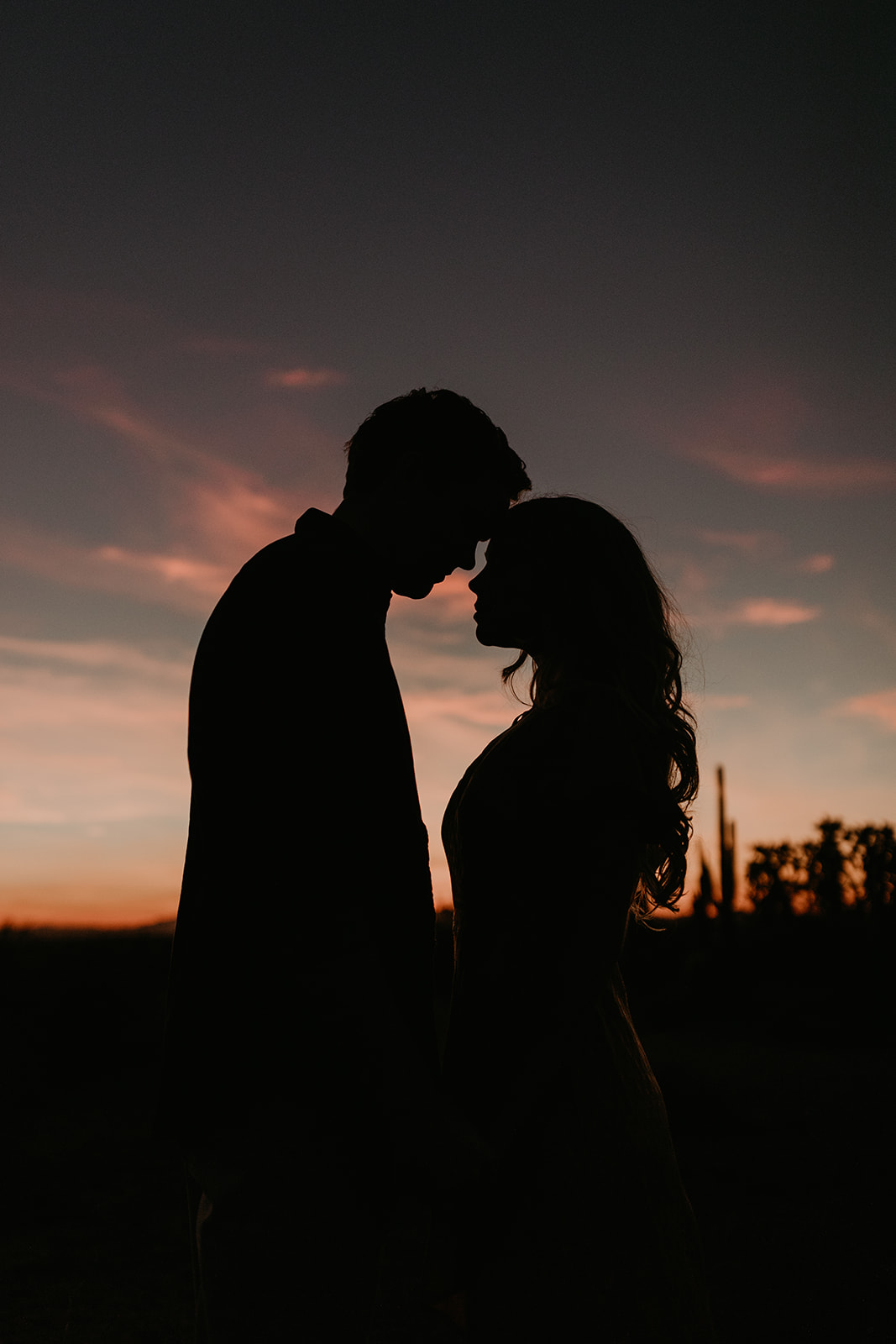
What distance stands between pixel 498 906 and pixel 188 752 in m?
0.68

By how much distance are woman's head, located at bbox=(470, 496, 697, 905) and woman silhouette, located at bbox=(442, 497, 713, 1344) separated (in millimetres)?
85

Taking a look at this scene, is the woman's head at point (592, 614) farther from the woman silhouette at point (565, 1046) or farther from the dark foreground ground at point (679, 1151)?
the dark foreground ground at point (679, 1151)

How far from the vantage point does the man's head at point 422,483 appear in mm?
1749

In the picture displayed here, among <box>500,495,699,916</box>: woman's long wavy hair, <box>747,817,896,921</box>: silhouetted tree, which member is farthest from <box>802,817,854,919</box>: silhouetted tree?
<box>500,495,699,916</box>: woman's long wavy hair

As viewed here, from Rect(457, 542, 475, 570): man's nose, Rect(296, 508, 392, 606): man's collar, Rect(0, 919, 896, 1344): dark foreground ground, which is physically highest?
Rect(457, 542, 475, 570): man's nose

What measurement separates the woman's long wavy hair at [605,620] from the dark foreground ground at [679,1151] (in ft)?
3.37

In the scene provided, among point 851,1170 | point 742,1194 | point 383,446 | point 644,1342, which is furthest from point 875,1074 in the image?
point 383,446

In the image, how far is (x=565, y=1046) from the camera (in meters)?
1.70

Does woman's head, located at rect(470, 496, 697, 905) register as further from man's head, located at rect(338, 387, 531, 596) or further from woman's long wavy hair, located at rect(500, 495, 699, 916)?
man's head, located at rect(338, 387, 531, 596)

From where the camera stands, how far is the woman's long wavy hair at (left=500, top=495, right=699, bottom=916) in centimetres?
197

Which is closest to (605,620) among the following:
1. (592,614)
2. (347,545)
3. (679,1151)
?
(592,614)

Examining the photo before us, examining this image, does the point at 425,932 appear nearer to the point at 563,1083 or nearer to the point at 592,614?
the point at 563,1083

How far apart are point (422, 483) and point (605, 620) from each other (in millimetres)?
509

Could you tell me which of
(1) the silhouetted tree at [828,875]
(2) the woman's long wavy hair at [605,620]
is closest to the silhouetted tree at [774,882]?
(1) the silhouetted tree at [828,875]
